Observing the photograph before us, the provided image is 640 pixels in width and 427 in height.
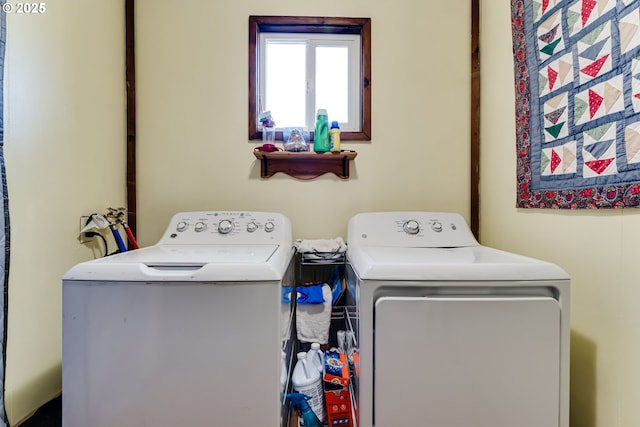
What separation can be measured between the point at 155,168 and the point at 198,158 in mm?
250

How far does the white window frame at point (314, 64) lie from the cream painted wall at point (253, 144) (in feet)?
0.38

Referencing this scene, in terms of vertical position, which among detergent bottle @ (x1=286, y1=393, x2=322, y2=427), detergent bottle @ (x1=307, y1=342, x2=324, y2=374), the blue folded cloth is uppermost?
the blue folded cloth

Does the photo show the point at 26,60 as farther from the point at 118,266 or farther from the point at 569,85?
the point at 569,85

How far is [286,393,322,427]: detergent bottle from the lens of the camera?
3.90ft

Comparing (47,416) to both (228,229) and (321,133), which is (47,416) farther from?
(321,133)

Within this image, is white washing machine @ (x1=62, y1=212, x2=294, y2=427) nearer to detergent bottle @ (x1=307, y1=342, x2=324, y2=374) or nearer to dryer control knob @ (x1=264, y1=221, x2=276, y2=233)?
detergent bottle @ (x1=307, y1=342, x2=324, y2=374)

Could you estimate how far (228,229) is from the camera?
4.76 ft

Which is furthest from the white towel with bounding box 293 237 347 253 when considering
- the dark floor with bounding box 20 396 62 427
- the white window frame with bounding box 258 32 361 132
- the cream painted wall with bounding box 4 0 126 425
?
the dark floor with bounding box 20 396 62 427

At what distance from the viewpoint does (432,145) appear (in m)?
1.76

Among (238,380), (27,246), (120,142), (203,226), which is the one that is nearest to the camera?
(238,380)

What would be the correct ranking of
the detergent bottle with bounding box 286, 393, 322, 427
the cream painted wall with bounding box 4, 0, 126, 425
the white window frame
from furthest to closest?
the white window frame → the detergent bottle with bounding box 286, 393, 322, 427 → the cream painted wall with bounding box 4, 0, 126, 425

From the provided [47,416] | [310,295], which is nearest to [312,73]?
[310,295]

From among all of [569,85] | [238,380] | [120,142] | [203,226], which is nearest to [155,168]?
[120,142]

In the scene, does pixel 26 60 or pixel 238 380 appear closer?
pixel 238 380
